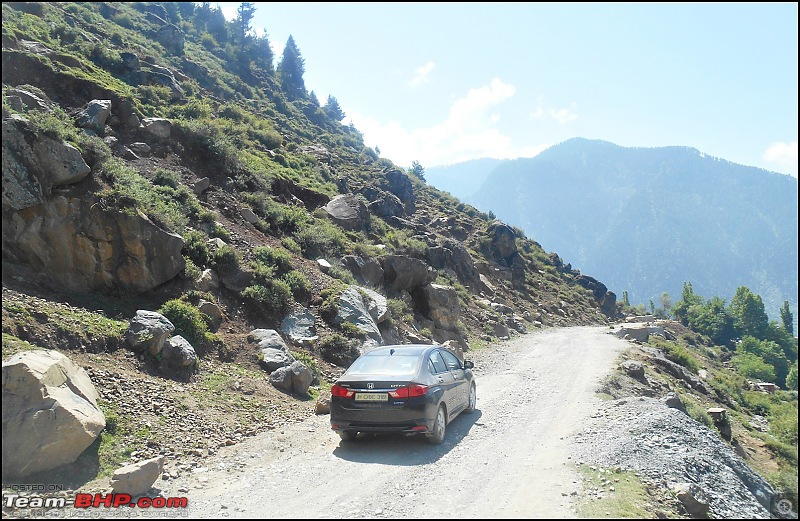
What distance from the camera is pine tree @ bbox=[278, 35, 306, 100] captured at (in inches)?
2913

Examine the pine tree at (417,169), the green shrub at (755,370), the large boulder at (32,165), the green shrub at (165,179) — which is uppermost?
the pine tree at (417,169)

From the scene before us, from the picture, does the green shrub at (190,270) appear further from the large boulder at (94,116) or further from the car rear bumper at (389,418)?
the large boulder at (94,116)

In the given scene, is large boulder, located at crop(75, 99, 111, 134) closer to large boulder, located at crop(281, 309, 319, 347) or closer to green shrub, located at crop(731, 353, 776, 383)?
large boulder, located at crop(281, 309, 319, 347)

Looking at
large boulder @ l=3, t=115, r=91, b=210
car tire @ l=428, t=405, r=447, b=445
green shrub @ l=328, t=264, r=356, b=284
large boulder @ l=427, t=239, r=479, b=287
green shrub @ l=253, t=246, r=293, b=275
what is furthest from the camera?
large boulder @ l=427, t=239, r=479, b=287

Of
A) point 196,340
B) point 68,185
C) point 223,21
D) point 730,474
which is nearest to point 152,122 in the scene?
point 68,185

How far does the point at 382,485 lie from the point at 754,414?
2944cm

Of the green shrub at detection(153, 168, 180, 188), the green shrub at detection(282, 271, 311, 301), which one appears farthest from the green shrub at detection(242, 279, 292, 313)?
the green shrub at detection(153, 168, 180, 188)

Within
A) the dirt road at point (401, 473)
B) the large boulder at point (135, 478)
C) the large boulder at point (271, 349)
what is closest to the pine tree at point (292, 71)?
the large boulder at point (271, 349)

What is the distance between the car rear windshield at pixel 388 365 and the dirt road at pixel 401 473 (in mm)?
1332

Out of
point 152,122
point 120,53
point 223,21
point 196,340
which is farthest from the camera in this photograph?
point 223,21

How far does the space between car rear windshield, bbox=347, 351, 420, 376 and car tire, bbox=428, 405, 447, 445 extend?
37.3 inches

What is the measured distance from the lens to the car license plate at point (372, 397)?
7941mm

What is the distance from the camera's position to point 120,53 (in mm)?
28875

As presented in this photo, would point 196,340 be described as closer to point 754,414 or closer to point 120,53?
point 120,53
